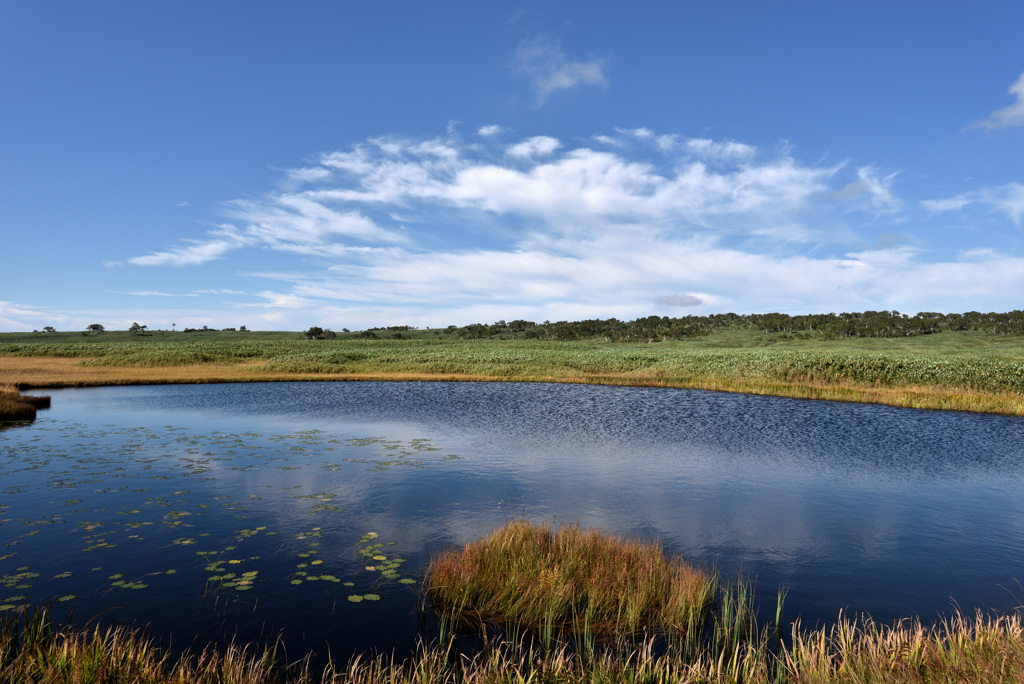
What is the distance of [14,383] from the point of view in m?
52.7

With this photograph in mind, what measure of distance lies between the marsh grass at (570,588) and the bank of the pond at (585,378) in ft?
145

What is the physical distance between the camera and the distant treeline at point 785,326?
133500 mm

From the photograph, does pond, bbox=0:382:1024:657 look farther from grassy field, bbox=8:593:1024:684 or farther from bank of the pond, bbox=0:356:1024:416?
bank of the pond, bbox=0:356:1024:416

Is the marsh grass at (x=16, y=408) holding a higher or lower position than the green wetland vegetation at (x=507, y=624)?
higher

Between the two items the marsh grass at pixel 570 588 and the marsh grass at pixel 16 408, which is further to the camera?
the marsh grass at pixel 16 408

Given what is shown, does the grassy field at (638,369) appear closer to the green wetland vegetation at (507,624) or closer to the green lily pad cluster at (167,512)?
the green lily pad cluster at (167,512)

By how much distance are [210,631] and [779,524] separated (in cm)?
1572

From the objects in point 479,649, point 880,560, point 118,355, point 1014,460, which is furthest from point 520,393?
point 118,355

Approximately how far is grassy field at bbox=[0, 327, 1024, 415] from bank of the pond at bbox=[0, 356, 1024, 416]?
0.39 ft

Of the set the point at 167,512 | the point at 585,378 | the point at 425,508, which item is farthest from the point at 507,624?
the point at 585,378

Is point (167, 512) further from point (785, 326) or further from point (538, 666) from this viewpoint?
point (785, 326)

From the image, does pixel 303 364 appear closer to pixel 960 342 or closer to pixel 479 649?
pixel 479 649

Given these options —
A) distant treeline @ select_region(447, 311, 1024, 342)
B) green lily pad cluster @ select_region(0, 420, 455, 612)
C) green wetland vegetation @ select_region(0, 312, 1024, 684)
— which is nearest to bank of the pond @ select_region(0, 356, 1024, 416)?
green lily pad cluster @ select_region(0, 420, 455, 612)

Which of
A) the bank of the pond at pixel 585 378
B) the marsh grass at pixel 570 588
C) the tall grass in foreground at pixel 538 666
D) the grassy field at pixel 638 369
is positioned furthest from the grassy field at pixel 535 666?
the grassy field at pixel 638 369
